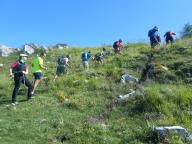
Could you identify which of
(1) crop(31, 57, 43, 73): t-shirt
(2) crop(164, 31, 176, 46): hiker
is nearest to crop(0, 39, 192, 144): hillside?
(1) crop(31, 57, 43, 73): t-shirt

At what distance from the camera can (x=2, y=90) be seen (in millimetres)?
24953

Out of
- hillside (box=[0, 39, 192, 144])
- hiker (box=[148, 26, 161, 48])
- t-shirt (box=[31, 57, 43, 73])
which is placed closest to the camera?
hillside (box=[0, 39, 192, 144])

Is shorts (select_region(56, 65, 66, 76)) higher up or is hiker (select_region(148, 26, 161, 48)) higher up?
hiker (select_region(148, 26, 161, 48))

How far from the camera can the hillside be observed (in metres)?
16.9

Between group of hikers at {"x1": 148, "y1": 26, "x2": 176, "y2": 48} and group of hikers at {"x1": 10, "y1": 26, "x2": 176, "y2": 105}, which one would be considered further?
group of hikers at {"x1": 148, "y1": 26, "x2": 176, "y2": 48}

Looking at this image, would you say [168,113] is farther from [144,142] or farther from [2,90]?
[2,90]

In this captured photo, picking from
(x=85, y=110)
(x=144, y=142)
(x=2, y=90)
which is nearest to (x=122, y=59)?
(x=2, y=90)

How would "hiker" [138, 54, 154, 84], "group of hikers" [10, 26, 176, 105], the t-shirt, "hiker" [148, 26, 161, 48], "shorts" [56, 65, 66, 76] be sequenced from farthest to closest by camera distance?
"hiker" [148, 26, 161, 48] < "shorts" [56, 65, 66, 76] < "hiker" [138, 54, 154, 84] < the t-shirt < "group of hikers" [10, 26, 176, 105]

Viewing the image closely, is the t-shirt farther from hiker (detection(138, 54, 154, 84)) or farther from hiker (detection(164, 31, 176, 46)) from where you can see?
hiker (detection(164, 31, 176, 46))

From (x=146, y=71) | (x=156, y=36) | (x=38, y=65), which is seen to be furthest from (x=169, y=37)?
(x=38, y=65)

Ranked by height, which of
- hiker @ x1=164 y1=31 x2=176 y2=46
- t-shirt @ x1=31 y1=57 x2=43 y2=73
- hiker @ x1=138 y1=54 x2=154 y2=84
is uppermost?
hiker @ x1=164 y1=31 x2=176 y2=46

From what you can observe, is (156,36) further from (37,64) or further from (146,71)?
(37,64)

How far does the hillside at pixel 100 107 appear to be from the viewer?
55.4ft

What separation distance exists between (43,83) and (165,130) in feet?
37.1
